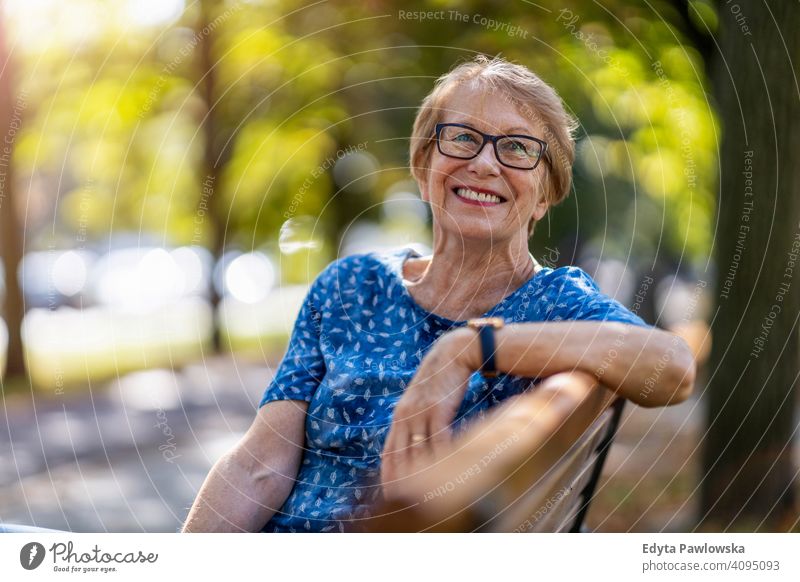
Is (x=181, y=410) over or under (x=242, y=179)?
under

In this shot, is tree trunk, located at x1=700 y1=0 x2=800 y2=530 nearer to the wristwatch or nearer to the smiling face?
the smiling face

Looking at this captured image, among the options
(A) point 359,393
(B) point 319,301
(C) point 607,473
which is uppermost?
(B) point 319,301

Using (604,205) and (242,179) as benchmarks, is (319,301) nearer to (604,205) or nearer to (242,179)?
(604,205)

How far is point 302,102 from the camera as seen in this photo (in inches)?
179

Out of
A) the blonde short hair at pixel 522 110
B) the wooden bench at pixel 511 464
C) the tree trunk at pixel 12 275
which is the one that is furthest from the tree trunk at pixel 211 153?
the wooden bench at pixel 511 464

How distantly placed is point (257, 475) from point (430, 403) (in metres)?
0.48

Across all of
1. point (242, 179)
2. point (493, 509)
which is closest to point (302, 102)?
point (242, 179)

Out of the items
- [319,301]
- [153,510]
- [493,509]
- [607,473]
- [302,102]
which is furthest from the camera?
[302,102]

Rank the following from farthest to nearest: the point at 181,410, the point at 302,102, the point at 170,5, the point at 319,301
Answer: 1. the point at 181,410
2. the point at 302,102
3. the point at 170,5
4. the point at 319,301

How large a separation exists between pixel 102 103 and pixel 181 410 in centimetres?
276

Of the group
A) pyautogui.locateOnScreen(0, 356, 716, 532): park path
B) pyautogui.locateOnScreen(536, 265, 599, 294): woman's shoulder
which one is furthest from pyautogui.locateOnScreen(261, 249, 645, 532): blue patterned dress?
pyautogui.locateOnScreen(0, 356, 716, 532): park path

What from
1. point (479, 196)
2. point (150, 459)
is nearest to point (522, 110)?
point (479, 196)

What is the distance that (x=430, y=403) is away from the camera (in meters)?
1.39

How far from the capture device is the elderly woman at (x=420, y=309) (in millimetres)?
1619
